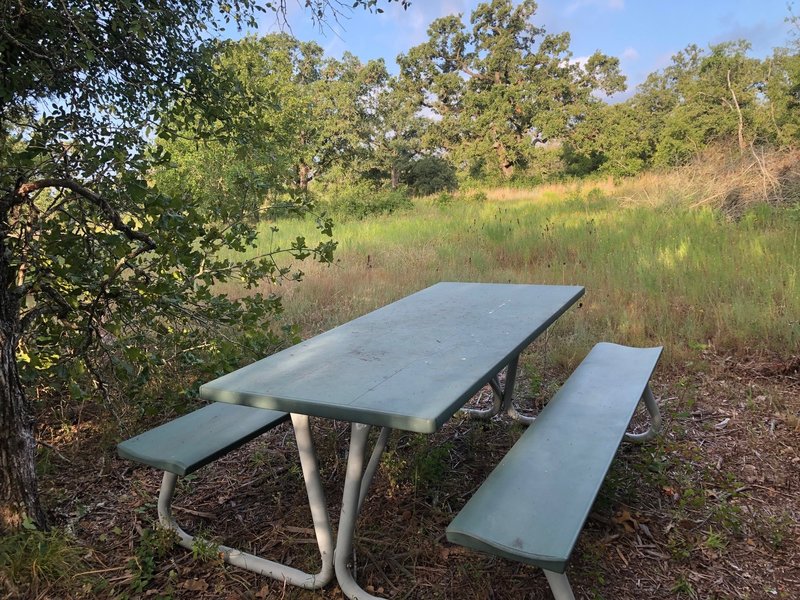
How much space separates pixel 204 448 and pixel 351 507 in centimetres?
57

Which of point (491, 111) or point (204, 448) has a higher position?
point (491, 111)

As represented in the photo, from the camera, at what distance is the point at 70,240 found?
2.17m

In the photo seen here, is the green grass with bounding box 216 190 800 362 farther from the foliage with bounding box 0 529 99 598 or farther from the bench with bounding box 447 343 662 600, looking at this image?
the foliage with bounding box 0 529 99 598

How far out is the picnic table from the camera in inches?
54.9

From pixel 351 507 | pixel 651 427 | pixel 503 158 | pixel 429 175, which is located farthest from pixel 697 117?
pixel 351 507

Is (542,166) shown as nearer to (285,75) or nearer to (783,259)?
(285,75)

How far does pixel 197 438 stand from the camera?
6.26 ft

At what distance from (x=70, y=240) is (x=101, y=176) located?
1.01 ft

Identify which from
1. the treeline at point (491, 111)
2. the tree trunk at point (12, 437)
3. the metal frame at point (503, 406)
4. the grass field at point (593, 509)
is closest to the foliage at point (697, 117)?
the treeline at point (491, 111)

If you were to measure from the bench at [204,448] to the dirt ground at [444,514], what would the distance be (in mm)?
45

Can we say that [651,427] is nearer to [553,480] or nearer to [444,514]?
[444,514]

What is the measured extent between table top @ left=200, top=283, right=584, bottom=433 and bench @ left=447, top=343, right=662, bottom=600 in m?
0.28

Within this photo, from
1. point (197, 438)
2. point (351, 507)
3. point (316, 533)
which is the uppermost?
point (197, 438)

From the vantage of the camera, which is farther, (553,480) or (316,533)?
(316,533)
